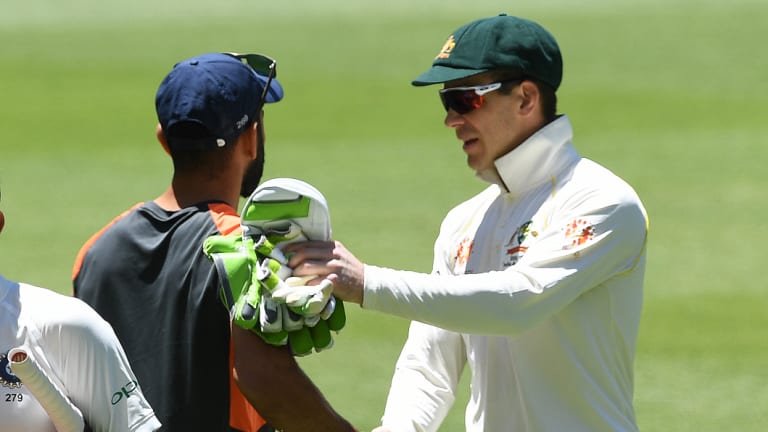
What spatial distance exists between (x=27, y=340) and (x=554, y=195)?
1538 millimetres

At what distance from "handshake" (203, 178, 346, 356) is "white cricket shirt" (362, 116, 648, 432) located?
18cm

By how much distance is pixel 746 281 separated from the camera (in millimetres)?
10188

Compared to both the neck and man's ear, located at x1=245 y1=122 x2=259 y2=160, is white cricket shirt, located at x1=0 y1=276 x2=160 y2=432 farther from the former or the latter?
man's ear, located at x1=245 y1=122 x2=259 y2=160

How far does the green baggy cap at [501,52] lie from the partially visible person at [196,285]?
0.56m

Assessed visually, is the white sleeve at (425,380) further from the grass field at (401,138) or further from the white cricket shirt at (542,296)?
the grass field at (401,138)

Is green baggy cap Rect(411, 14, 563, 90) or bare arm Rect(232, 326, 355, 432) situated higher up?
green baggy cap Rect(411, 14, 563, 90)

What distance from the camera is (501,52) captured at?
412 cm

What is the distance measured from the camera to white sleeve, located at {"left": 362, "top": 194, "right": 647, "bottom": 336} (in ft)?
12.3

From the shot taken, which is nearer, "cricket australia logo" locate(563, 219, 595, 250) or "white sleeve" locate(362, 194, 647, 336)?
"white sleeve" locate(362, 194, 647, 336)

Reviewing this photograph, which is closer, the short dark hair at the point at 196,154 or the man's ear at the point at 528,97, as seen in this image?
the short dark hair at the point at 196,154

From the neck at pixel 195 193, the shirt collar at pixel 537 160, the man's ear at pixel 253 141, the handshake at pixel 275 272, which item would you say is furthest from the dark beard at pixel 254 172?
the shirt collar at pixel 537 160

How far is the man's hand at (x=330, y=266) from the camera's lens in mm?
3633

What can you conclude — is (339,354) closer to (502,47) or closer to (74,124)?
(502,47)

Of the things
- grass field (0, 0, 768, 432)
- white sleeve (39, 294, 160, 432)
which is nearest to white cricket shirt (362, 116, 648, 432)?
white sleeve (39, 294, 160, 432)
